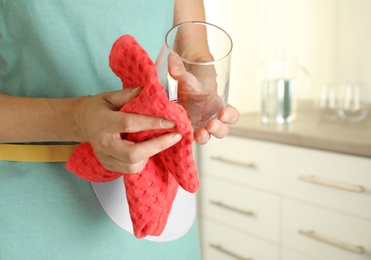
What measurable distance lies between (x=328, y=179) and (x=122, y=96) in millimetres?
1064

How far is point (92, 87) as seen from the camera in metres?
0.70

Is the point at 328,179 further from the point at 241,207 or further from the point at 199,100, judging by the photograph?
the point at 199,100

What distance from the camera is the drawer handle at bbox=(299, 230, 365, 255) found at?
138cm

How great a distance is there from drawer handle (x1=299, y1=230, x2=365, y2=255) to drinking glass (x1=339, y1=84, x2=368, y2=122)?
0.42 meters

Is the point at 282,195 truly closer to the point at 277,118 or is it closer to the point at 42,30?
the point at 277,118

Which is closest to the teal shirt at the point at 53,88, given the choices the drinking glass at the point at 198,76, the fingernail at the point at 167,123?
the drinking glass at the point at 198,76

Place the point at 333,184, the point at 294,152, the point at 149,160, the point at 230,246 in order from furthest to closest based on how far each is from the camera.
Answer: the point at 230,246 → the point at 294,152 → the point at 333,184 → the point at 149,160

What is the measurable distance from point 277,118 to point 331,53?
0.36 metres

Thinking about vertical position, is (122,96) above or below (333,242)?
above

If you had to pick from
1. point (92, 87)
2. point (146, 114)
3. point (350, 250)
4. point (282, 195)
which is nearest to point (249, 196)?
point (282, 195)

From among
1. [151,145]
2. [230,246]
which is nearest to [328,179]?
[230,246]

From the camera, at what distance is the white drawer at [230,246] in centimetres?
168

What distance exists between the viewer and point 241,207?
5.68ft

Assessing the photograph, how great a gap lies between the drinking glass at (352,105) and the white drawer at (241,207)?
0.38 m
